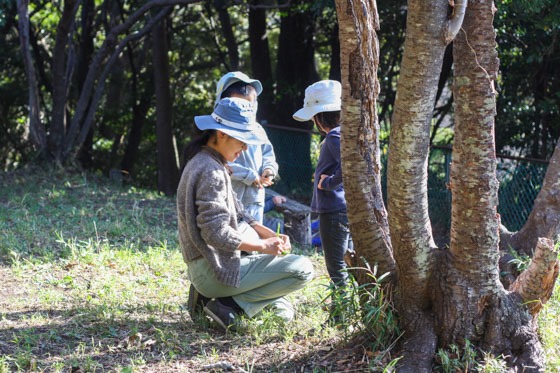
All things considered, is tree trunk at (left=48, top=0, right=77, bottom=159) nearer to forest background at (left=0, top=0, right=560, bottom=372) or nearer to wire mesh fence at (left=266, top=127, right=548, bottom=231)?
forest background at (left=0, top=0, right=560, bottom=372)

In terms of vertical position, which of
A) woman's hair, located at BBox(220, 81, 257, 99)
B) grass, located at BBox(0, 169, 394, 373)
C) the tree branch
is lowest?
grass, located at BBox(0, 169, 394, 373)

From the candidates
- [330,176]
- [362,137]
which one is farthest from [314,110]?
[362,137]

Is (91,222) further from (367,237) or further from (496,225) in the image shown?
(496,225)

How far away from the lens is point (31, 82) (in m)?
11.5

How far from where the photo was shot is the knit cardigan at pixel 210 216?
4328 millimetres

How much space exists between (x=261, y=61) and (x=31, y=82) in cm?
422

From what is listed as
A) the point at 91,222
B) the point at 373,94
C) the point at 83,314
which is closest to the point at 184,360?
the point at 83,314

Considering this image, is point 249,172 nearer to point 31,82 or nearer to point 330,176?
point 330,176

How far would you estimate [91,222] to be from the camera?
796 centimetres

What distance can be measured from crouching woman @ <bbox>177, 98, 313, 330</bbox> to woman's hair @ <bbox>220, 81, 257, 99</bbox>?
60 cm

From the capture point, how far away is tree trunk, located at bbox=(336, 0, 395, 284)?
13.2 feet

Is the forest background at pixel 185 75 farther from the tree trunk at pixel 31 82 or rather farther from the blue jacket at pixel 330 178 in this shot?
the blue jacket at pixel 330 178

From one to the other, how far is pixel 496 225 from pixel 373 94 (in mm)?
993

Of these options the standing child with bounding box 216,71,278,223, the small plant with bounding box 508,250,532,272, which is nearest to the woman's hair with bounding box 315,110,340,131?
the standing child with bounding box 216,71,278,223
